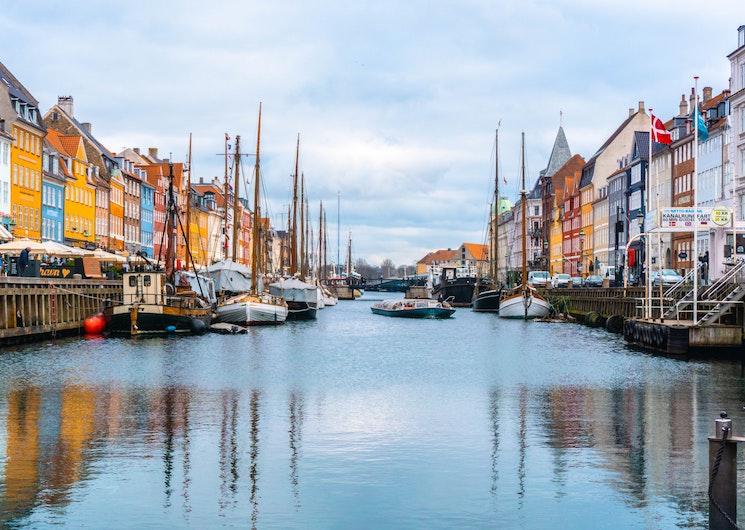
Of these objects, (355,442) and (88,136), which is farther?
(88,136)

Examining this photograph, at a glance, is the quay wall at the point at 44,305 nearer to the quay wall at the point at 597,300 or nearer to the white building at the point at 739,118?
the quay wall at the point at 597,300

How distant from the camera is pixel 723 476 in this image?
13891 mm

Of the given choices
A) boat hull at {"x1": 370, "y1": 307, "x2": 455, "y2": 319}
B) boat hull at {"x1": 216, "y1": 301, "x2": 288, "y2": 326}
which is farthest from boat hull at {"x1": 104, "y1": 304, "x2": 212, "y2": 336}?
boat hull at {"x1": 370, "y1": 307, "x2": 455, "y2": 319}

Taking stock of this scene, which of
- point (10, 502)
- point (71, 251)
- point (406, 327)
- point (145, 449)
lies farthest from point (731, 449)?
point (406, 327)

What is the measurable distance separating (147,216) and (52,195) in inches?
1866

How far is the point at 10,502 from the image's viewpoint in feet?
53.1

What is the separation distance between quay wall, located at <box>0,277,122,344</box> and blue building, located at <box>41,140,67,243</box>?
28.7 metres

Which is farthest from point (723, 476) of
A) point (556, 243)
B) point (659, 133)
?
point (556, 243)

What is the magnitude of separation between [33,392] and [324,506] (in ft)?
56.1

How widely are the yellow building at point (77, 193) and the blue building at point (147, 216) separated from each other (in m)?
27.3

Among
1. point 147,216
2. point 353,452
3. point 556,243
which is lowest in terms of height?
point 353,452

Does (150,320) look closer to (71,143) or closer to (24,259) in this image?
(24,259)

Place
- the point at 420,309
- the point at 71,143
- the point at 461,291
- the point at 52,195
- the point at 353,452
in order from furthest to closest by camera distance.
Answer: the point at 461,291, the point at 71,143, the point at 420,309, the point at 52,195, the point at 353,452

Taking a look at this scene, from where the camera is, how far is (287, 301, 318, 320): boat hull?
3711 inches
